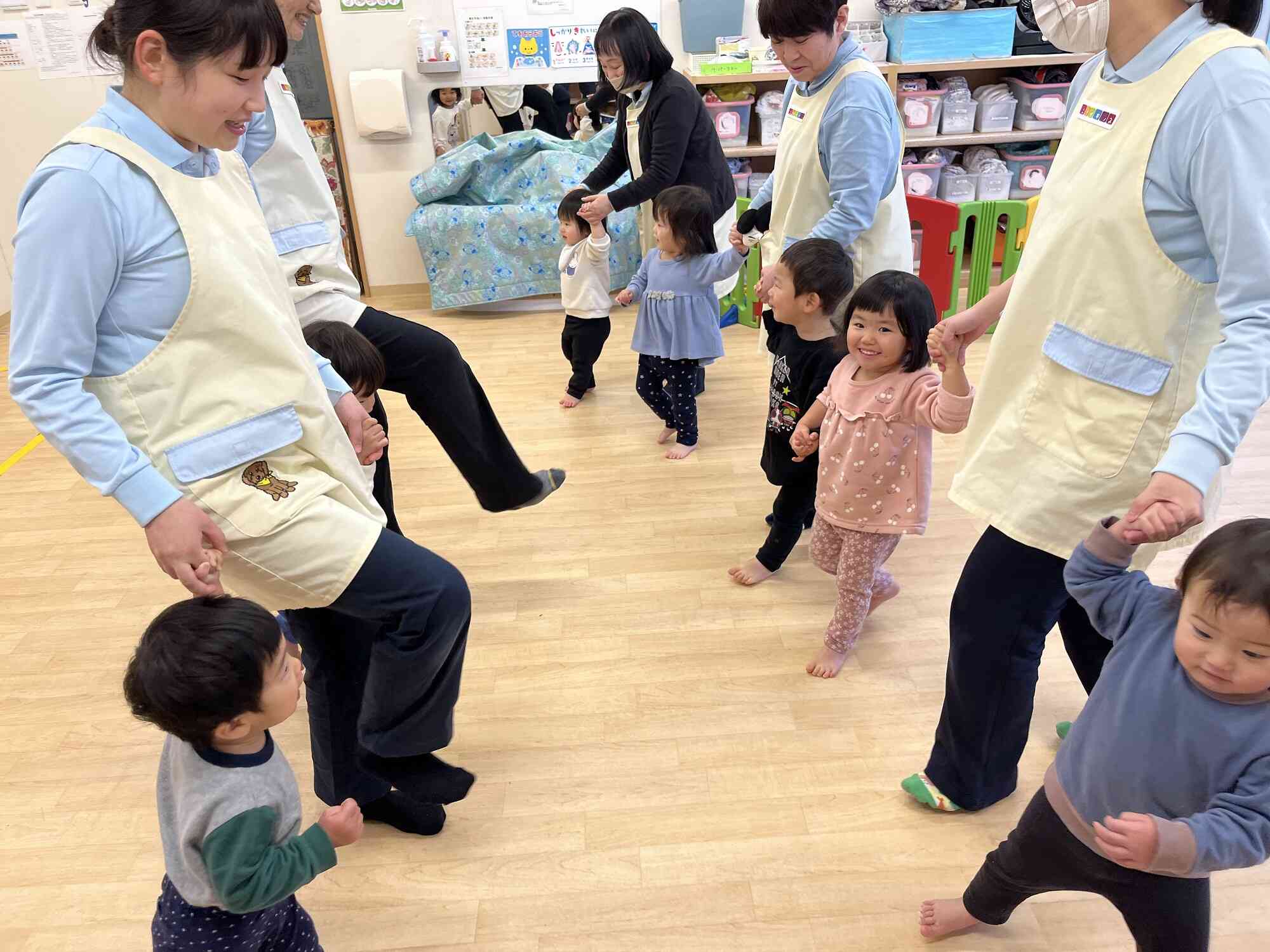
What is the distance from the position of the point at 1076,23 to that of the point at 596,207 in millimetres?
2154

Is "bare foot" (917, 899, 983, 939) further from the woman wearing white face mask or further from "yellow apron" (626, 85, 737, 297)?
"yellow apron" (626, 85, 737, 297)

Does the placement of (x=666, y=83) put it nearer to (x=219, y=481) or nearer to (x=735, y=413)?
(x=735, y=413)

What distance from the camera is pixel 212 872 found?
1.09m

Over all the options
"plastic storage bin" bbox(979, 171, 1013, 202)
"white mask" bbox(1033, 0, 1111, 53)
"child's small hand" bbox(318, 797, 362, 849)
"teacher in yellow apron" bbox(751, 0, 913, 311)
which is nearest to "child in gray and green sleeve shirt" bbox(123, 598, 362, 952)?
"child's small hand" bbox(318, 797, 362, 849)

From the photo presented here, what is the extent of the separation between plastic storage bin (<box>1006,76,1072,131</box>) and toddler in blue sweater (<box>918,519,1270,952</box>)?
4.26 metres

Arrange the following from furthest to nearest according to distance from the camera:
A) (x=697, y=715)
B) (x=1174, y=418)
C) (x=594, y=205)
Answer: (x=594, y=205) → (x=697, y=715) → (x=1174, y=418)

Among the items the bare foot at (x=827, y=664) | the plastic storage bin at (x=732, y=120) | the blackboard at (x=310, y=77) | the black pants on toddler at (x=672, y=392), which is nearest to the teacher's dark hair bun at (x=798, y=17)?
the black pants on toddler at (x=672, y=392)

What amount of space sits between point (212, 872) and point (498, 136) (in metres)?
4.37

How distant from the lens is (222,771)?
3.69 feet

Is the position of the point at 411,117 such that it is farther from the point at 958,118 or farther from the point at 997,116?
the point at 997,116

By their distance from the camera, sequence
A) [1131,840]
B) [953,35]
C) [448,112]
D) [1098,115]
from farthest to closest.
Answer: [448,112] → [953,35] → [1098,115] → [1131,840]

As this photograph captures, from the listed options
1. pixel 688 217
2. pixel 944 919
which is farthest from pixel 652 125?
pixel 944 919

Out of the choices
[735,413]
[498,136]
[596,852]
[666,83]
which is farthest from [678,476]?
[498,136]

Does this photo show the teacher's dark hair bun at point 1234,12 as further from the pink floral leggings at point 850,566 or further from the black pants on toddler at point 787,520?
the black pants on toddler at point 787,520
